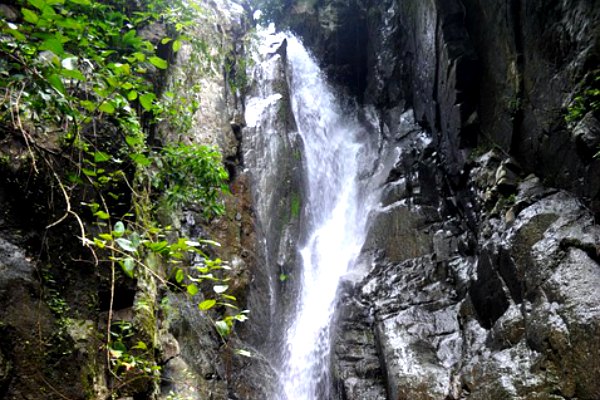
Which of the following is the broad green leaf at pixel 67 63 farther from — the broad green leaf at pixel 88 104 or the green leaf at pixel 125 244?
the green leaf at pixel 125 244

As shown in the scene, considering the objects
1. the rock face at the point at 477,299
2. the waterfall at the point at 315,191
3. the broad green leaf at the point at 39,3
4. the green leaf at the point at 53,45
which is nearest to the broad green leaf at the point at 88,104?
the green leaf at the point at 53,45

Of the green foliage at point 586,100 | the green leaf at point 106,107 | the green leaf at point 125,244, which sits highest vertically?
the green foliage at point 586,100

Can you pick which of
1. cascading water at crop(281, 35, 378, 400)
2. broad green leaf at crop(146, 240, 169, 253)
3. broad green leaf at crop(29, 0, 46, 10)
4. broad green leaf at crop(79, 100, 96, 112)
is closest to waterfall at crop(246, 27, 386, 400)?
cascading water at crop(281, 35, 378, 400)

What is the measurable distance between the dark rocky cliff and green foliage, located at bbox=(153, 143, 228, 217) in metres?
4.47

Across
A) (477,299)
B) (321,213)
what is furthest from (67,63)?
(321,213)

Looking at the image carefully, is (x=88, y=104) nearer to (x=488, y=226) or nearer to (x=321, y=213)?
(x=488, y=226)

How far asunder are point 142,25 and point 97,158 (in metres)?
7.07

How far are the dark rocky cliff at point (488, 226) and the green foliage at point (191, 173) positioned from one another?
447 cm

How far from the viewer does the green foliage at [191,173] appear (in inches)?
206

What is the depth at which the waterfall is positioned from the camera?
9023 millimetres

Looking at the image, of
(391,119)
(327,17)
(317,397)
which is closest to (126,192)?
(317,397)

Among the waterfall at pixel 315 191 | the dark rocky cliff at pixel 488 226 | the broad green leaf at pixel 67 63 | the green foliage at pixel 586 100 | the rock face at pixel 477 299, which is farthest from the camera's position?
the waterfall at pixel 315 191

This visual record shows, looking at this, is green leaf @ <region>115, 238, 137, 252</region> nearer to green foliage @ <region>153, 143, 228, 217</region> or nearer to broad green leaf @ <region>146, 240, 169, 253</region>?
broad green leaf @ <region>146, 240, 169, 253</region>

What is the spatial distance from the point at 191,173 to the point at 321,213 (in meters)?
7.34
